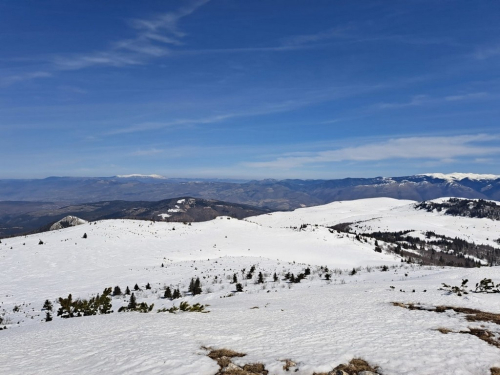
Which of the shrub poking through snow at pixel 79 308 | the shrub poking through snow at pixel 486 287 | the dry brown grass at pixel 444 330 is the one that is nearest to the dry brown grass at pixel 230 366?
the dry brown grass at pixel 444 330

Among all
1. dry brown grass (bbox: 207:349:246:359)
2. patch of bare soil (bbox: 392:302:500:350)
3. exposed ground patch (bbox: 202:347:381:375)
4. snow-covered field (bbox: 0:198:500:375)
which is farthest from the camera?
patch of bare soil (bbox: 392:302:500:350)

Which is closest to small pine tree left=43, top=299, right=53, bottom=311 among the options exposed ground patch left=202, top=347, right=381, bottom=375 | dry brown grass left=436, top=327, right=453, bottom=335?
exposed ground patch left=202, top=347, right=381, bottom=375

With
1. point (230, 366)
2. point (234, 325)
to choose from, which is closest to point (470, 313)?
point (234, 325)

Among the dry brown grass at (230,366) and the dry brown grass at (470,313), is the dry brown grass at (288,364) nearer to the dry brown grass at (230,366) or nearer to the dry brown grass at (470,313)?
the dry brown grass at (230,366)

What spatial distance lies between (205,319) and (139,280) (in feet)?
74.0

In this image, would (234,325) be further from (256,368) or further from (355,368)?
(355,368)

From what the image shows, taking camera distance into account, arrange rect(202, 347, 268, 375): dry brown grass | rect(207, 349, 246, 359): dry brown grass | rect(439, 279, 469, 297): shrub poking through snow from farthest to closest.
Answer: rect(439, 279, 469, 297): shrub poking through snow
rect(207, 349, 246, 359): dry brown grass
rect(202, 347, 268, 375): dry brown grass

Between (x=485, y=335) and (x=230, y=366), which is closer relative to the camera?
(x=230, y=366)

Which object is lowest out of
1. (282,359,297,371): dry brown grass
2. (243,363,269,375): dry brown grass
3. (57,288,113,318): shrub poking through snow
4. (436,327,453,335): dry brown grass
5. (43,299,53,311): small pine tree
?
(43,299,53,311): small pine tree

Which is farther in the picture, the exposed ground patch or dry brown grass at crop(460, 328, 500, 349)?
dry brown grass at crop(460, 328, 500, 349)

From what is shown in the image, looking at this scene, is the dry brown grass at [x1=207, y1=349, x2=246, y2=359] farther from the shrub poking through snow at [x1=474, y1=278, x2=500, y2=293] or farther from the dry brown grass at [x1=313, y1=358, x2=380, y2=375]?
the shrub poking through snow at [x1=474, y1=278, x2=500, y2=293]

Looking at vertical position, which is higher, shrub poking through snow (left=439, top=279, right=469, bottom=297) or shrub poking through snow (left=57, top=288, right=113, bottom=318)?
shrub poking through snow (left=439, top=279, right=469, bottom=297)

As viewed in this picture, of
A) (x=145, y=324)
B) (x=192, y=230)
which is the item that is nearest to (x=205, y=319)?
(x=145, y=324)

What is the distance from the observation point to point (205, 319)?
56.5 feet
